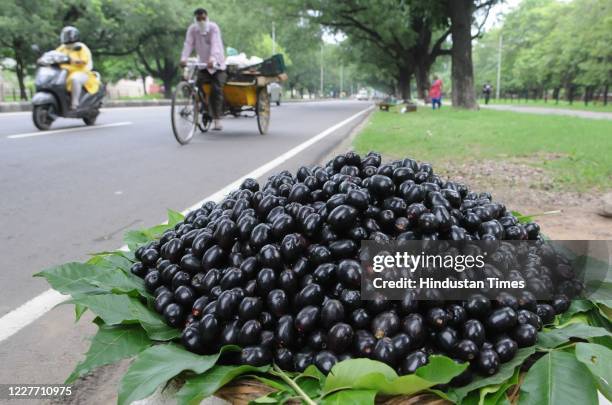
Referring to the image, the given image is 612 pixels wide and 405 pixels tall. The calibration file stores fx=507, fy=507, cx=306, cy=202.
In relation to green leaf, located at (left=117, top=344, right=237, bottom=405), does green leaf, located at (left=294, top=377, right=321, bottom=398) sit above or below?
below

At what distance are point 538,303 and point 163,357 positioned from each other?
1086 millimetres

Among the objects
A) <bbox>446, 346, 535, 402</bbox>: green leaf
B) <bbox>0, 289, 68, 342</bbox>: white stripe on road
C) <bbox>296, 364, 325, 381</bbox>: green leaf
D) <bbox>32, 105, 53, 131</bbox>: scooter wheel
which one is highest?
<bbox>32, 105, 53, 131</bbox>: scooter wheel

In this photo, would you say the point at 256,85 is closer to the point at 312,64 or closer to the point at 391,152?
the point at 391,152

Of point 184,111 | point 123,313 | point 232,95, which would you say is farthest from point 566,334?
point 232,95

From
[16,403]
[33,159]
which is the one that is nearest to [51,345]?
[16,403]

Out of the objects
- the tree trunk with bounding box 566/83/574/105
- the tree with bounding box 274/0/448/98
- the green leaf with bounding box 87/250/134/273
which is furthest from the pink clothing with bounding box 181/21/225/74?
the tree trunk with bounding box 566/83/574/105

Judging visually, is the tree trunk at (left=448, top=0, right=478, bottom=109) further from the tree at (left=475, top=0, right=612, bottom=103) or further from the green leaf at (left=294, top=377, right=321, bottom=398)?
the green leaf at (left=294, top=377, right=321, bottom=398)

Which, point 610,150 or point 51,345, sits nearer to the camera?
point 51,345

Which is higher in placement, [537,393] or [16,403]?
[537,393]

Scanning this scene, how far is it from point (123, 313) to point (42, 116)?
32.3 feet

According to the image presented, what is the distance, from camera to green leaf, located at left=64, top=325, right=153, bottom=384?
1.26 metres

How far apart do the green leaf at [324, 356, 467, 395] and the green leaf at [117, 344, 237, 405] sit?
29 cm

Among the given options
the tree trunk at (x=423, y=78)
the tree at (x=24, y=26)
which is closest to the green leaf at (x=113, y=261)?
the tree at (x=24, y=26)

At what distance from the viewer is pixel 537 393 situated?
113 centimetres
